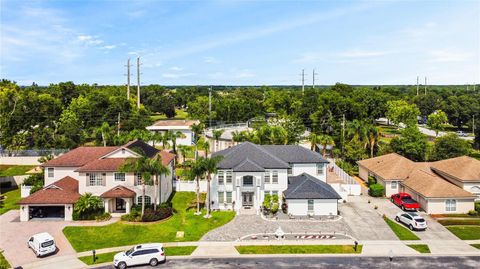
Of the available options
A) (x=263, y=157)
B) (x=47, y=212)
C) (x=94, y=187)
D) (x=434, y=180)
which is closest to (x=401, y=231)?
(x=434, y=180)

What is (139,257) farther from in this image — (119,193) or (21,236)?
(21,236)

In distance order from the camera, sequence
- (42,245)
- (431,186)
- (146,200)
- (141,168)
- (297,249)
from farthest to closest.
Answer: (431,186), (146,200), (141,168), (297,249), (42,245)

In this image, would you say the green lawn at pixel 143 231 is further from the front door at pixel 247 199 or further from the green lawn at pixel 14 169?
the green lawn at pixel 14 169

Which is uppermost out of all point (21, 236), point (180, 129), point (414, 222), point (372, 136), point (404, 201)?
point (372, 136)

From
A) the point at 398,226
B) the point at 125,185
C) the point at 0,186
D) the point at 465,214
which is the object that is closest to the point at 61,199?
the point at 125,185

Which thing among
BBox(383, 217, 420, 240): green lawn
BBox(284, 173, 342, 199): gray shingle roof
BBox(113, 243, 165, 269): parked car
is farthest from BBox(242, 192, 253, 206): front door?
BBox(113, 243, 165, 269): parked car

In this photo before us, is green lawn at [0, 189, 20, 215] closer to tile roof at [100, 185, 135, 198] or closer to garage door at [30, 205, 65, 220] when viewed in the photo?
garage door at [30, 205, 65, 220]
